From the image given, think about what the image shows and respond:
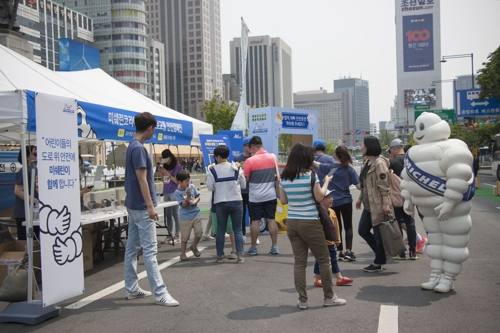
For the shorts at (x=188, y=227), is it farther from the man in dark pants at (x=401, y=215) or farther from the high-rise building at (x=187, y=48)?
the high-rise building at (x=187, y=48)


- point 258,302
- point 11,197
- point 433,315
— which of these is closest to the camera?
point 433,315

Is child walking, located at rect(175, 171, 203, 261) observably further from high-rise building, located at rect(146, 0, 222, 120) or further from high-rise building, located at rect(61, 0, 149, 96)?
high-rise building, located at rect(146, 0, 222, 120)

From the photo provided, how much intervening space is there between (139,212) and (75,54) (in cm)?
5713

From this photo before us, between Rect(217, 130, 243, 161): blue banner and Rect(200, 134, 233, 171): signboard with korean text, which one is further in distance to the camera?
Rect(217, 130, 243, 161): blue banner

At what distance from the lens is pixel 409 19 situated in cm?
11312

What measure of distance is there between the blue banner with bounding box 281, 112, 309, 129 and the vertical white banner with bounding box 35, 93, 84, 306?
26.5 feet

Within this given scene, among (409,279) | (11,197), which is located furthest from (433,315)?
(11,197)

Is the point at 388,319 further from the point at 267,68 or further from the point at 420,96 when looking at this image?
the point at 267,68

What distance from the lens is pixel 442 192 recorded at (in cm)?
539

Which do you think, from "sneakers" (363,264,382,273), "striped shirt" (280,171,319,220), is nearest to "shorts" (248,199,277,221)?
"sneakers" (363,264,382,273)

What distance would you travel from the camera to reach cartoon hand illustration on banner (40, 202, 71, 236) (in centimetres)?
466

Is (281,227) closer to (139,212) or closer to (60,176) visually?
(139,212)

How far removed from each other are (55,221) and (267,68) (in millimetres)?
175089

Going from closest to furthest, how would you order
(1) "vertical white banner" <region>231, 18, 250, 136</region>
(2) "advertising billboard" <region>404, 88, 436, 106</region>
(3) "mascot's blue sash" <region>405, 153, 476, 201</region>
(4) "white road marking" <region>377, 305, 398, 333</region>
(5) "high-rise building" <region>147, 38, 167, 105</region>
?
(4) "white road marking" <region>377, 305, 398, 333</region> → (3) "mascot's blue sash" <region>405, 153, 476, 201</region> → (1) "vertical white banner" <region>231, 18, 250, 136</region> → (2) "advertising billboard" <region>404, 88, 436, 106</region> → (5) "high-rise building" <region>147, 38, 167, 105</region>
